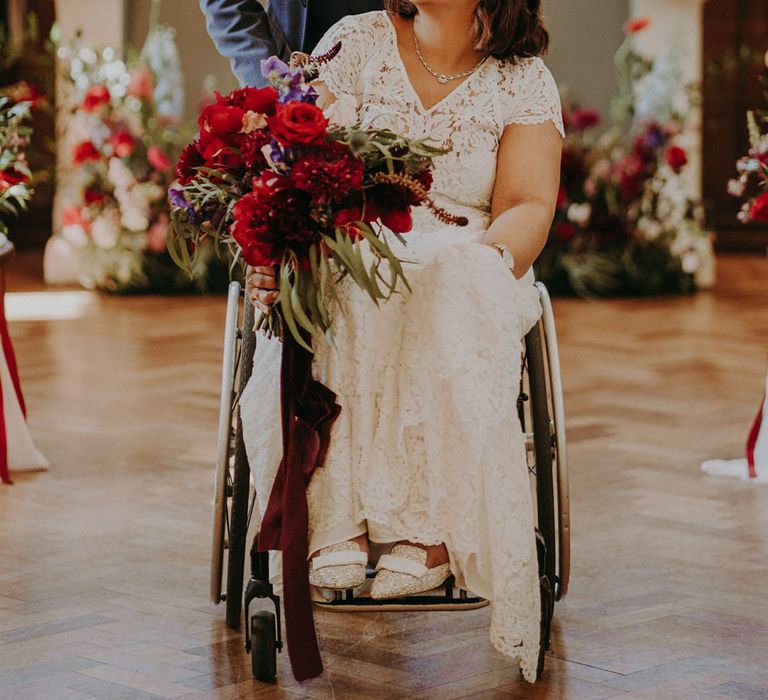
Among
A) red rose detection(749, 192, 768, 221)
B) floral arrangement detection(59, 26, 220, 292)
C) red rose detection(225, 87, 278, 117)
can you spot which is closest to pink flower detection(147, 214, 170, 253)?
floral arrangement detection(59, 26, 220, 292)

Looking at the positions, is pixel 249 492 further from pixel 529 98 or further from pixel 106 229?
pixel 106 229

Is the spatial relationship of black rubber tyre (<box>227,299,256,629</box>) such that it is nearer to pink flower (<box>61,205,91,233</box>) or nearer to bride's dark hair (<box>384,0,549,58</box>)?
bride's dark hair (<box>384,0,549,58</box>)

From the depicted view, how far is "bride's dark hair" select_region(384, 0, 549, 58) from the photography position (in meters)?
2.67

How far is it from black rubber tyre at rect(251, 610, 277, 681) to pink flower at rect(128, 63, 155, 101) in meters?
5.09

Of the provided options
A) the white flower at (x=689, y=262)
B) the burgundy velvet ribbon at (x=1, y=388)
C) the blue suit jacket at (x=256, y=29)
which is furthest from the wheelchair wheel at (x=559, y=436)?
the white flower at (x=689, y=262)

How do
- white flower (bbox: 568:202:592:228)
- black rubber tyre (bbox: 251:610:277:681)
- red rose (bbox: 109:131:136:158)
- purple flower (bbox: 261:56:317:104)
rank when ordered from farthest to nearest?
1. white flower (bbox: 568:202:592:228)
2. red rose (bbox: 109:131:136:158)
3. black rubber tyre (bbox: 251:610:277:681)
4. purple flower (bbox: 261:56:317:104)

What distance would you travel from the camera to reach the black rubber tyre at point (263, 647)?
228cm

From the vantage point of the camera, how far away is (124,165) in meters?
6.91

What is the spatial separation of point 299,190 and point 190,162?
0.83 feet

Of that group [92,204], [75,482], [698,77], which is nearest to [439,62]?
[75,482]

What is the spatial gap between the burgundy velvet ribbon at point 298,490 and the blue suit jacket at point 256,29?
1064 millimetres

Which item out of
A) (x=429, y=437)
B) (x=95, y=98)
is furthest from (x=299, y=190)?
(x=95, y=98)

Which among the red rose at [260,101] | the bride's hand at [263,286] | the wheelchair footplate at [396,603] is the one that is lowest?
the wheelchair footplate at [396,603]

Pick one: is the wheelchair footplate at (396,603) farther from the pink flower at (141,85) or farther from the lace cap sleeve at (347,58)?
the pink flower at (141,85)
